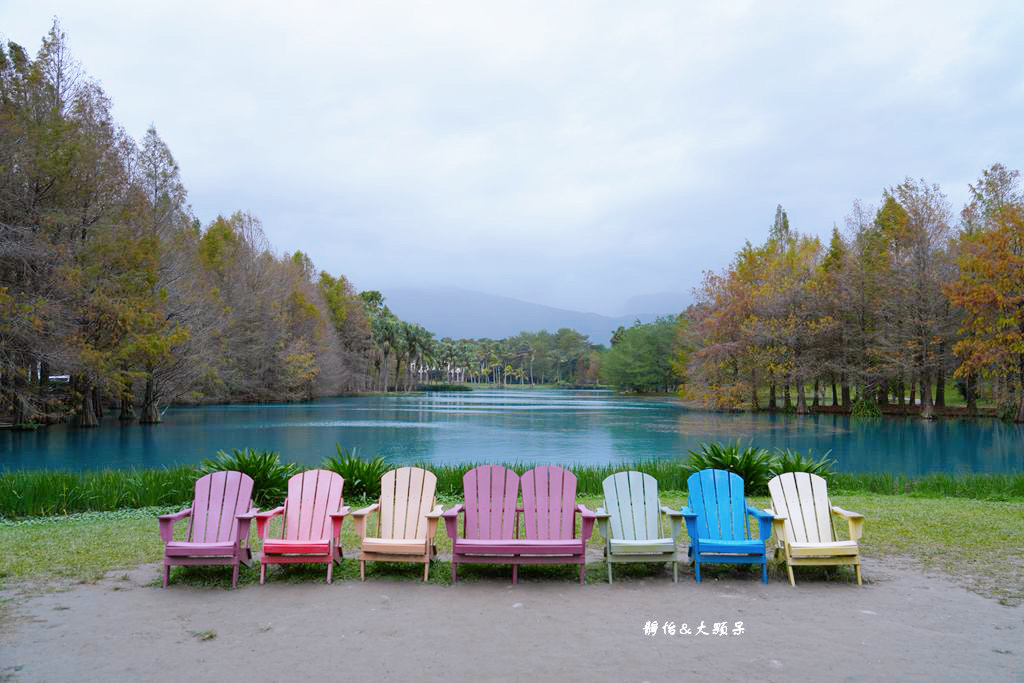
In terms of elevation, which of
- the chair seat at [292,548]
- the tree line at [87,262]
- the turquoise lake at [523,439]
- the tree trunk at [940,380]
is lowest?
the turquoise lake at [523,439]

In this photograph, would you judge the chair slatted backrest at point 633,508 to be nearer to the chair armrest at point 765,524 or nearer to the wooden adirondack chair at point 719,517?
the wooden adirondack chair at point 719,517

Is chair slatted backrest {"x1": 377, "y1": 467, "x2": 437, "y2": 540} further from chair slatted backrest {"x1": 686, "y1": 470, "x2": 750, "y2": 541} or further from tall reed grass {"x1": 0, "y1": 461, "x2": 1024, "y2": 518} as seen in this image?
tall reed grass {"x1": 0, "y1": 461, "x2": 1024, "y2": 518}

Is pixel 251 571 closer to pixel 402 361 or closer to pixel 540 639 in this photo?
pixel 540 639

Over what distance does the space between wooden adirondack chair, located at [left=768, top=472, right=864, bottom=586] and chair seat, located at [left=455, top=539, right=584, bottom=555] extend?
169 cm

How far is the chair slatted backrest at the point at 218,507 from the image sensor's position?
18.9 ft

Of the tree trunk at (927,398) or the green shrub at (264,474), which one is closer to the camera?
the green shrub at (264,474)

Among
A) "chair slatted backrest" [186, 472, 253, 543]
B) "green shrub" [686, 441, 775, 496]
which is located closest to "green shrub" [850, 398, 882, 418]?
"green shrub" [686, 441, 775, 496]

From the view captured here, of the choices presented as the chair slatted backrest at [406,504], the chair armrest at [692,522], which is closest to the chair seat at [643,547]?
the chair armrest at [692,522]

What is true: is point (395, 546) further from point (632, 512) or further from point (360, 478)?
point (360, 478)

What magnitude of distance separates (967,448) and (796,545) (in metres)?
22.2

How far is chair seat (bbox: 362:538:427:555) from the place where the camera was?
17.9 feet

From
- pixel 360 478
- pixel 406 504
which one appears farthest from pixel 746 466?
pixel 406 504

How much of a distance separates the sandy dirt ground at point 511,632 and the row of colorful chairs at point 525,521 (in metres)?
0.25

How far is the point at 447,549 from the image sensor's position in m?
6.64
